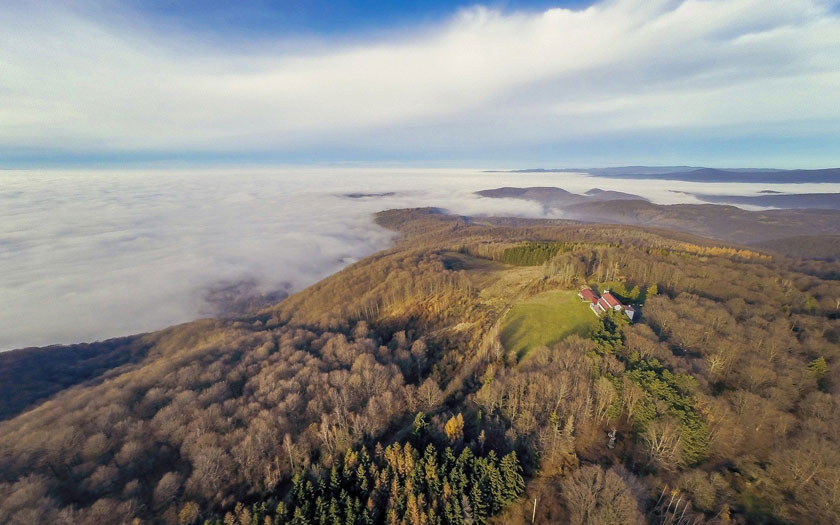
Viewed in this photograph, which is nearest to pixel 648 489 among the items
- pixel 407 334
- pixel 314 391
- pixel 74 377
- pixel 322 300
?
pixel 314 391

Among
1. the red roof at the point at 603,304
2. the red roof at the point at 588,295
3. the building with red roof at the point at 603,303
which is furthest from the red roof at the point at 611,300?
the red roof at the point at 588,295

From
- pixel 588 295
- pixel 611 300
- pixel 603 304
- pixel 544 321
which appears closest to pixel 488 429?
pixel 544 321

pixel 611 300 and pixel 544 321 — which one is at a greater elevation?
pixel 611 300

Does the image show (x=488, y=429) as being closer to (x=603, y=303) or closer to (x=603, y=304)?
(x=603, y=304)

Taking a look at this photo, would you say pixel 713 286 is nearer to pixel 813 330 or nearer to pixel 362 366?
pixel 813 330

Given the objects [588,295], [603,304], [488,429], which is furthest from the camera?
[588,295]

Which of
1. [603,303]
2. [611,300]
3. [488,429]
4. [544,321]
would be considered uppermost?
[611,300]

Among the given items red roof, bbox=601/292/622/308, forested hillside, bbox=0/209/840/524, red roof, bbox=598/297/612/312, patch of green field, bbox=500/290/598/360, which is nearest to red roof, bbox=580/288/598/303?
red roof, bbox=598/297/612/312
